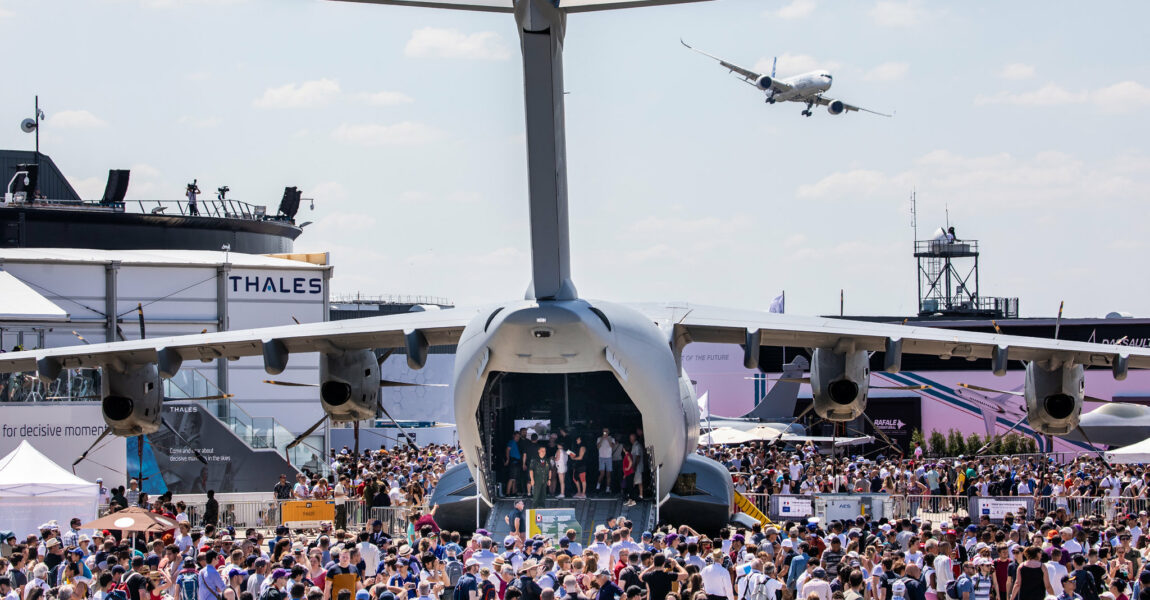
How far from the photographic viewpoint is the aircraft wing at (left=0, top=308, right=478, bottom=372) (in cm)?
1568

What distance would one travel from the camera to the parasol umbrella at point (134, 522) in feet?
47.8

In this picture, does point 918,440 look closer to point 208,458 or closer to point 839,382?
point 208,458

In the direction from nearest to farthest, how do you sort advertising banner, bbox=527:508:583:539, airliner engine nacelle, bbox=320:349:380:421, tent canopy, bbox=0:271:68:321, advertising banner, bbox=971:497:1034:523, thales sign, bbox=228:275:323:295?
advertising banner, bbox=527:508:583:539, airliner engine nacelle, bbox=320:349:380:421, advertising banner, bbox=971:497:1034:523, tent canopy, bbox=0:271:68:321, thales sign, bbox=228:275:323:295

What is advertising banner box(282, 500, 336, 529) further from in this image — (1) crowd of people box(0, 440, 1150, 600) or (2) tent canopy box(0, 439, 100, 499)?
(1) crowd of people box(0, 440, 1150, 600)

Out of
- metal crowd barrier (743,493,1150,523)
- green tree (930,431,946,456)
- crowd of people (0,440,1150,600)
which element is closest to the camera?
crowd of people (0,440,1150,600)

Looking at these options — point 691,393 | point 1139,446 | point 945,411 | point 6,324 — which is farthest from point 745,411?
point 691,393

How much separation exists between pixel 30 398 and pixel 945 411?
106ft

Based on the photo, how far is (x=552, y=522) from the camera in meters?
14.4

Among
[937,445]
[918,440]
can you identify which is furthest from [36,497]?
[918,440]

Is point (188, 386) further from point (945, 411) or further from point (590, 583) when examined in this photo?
point (945, 411)

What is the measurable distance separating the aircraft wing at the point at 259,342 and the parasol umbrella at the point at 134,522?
199 centimetres

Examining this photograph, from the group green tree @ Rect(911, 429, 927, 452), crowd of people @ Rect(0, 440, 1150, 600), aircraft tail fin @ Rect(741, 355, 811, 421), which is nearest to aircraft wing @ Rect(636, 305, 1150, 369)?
crowd of people @ Rect(0, 440, 1150, 600)

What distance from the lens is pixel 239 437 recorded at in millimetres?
27844

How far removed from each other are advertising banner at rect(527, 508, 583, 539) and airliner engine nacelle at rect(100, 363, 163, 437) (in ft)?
17.9
